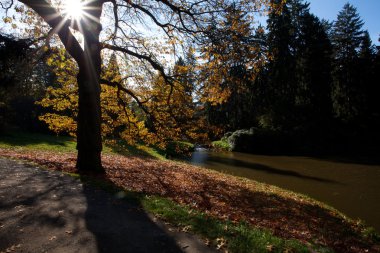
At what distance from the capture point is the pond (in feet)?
41.3

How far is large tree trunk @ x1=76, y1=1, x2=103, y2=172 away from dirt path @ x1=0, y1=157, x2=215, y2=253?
8.52 ft

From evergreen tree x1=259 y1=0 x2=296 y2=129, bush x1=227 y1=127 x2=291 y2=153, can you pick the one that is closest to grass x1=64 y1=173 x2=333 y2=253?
bush x1=227 y1=127 x2=291 y2=153

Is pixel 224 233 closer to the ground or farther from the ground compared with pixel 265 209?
farther from the ground

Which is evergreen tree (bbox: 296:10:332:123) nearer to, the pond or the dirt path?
the pond

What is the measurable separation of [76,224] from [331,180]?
17115mm

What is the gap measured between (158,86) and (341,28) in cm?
4449

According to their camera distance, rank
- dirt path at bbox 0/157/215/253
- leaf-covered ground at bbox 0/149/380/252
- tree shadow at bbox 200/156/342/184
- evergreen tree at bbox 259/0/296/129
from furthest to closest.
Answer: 1. evergreen tree at bbox 259/0/296/129
2. tree shadow at bbox 200/156/342/184
3. leaf-covered ground at bbox 0/149/380/252
4. dirt path at bbox 0/157/215/253

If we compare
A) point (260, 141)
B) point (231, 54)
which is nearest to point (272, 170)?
point (260, 141)

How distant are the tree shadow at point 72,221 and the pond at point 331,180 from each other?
865 centimetres

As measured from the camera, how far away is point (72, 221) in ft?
18.6

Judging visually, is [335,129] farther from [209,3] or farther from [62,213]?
[62,213]

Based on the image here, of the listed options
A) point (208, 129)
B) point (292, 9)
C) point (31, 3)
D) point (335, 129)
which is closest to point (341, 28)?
point (292, 9)

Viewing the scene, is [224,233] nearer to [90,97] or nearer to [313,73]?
[90,97]

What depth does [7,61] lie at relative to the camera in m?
10.2
